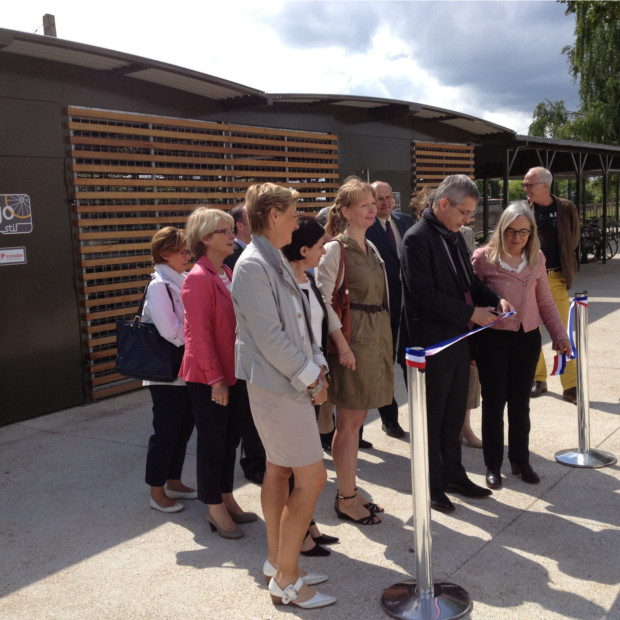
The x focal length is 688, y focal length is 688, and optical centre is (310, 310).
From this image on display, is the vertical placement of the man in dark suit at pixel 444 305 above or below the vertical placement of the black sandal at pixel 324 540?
above

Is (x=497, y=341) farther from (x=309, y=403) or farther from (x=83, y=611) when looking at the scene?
(x=83, y=611)

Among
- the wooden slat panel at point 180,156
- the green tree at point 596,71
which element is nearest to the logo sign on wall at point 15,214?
the wooden slat panel at point 180,156

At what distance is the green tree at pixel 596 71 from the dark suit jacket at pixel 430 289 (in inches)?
994

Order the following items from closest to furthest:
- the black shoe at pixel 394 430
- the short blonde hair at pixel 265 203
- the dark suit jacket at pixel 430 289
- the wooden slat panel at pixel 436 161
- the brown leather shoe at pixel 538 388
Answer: the short blonde hair at pixel 265 203, the dark suit jacket at pixel 430 289, the black shoe at pixel 394 430, the brown leather shoe at pixel 538 388, the wooden slat panel at pixel 436 161

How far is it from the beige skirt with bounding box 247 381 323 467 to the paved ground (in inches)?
28.1

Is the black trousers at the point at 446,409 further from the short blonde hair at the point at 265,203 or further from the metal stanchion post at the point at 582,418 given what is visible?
the short blonde hair at the point at 265,203

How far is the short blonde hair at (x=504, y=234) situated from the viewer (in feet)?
13.9

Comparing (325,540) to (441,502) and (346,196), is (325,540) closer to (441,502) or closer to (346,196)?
(441,502)

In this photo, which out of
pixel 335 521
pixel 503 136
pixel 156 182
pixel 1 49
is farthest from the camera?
pixel 503 136

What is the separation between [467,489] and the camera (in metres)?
4.20

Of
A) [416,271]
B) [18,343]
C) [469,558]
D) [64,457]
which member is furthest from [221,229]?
[18,343]

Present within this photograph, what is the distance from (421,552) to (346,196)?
1.94 metres

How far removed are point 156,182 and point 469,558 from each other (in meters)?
5.44

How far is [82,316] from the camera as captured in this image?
6.73 metres
